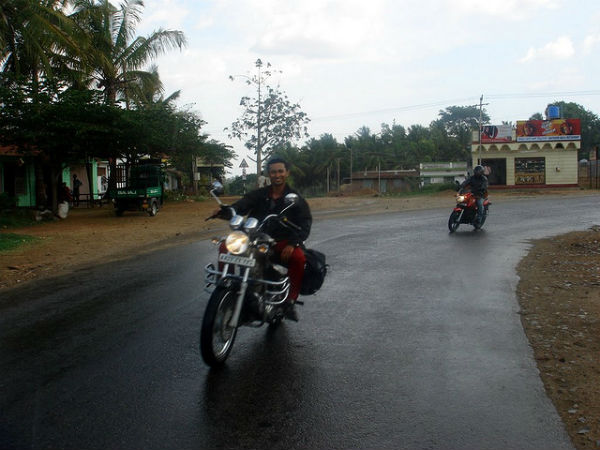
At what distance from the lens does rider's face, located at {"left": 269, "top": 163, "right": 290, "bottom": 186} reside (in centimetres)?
566

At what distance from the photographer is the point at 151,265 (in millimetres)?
10414

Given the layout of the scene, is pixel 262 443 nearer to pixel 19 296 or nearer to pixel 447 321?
pixel 447 321

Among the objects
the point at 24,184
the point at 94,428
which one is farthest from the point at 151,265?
the point at 24,184

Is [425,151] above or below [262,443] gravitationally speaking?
above

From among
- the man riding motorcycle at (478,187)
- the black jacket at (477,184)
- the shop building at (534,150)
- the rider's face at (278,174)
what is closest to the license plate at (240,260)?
the rider's face at (278,174)

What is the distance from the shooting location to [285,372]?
184 inches

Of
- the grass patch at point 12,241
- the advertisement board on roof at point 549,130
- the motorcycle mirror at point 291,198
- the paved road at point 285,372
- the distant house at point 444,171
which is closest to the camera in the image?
the paved road at point 285,372

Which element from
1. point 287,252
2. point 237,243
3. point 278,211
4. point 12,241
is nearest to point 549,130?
point 12,241

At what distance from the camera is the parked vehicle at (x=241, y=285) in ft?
15.1

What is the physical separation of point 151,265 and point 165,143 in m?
17.8

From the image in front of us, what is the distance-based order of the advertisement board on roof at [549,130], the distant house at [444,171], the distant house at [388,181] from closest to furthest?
the advertisement board on roof at [549,130]
the distant house at [444,171]
the distant house at [388,181]

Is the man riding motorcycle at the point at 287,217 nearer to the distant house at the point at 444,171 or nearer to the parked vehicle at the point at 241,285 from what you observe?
the parked vehicle at the point at 241,285

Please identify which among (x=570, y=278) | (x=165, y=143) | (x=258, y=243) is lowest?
(x=570, y=278)

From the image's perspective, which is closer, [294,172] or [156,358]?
[156,358]
